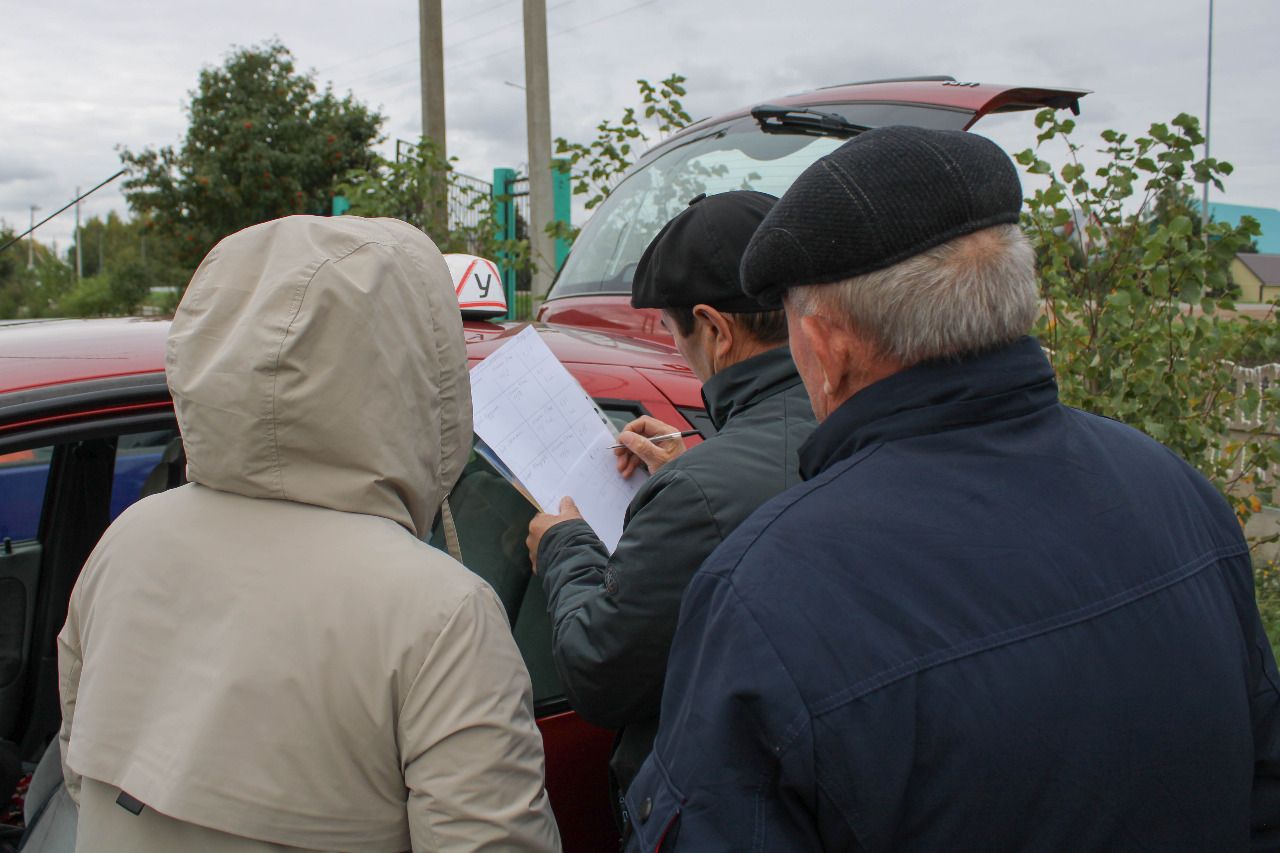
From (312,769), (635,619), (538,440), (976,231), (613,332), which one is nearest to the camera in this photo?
(976,231)

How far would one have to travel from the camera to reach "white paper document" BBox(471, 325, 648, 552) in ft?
6.22

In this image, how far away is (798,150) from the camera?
3441 millimetres

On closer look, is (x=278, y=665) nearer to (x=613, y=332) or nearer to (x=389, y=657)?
(x=389, y=657)

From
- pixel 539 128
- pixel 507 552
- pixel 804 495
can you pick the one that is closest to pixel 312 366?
pixel 804 495

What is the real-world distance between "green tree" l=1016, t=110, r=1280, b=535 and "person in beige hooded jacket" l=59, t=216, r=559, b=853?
9.46 feet

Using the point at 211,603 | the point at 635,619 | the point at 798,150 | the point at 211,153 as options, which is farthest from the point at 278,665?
the point at 211,153

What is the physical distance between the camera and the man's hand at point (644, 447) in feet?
6.51

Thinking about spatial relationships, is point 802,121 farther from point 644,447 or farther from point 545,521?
point 545,521

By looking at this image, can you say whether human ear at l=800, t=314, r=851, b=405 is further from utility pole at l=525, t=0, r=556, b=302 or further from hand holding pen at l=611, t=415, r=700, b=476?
utility pole at l=525, t=0, r=556, b=302

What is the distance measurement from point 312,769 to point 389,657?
17 cm

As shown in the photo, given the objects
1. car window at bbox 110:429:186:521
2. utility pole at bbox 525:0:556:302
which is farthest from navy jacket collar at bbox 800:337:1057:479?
utility pole at bbox 525:0:556:302

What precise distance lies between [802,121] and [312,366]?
247 centimetres

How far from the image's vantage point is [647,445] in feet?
6.50

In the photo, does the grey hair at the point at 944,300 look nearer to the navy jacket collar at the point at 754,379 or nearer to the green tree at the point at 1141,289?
the navy jacket collar at the point at 754,379
